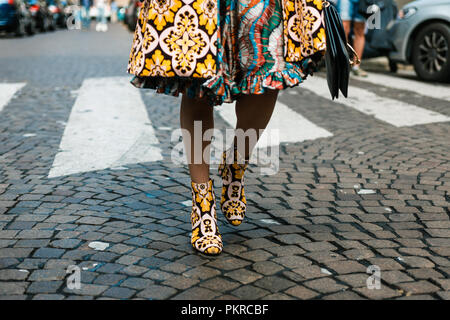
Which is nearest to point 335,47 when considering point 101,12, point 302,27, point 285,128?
point 302,27

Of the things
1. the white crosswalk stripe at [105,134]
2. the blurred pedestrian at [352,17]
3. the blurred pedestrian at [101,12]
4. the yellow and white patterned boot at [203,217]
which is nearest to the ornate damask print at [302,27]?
the yellow and white patterned boot at [203,217]

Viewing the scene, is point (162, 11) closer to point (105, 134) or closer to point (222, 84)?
point (222, 84)

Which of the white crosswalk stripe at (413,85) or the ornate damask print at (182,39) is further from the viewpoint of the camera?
the white crosswalk stripe at (413,85)

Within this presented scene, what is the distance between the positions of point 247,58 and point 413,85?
5.68 metres

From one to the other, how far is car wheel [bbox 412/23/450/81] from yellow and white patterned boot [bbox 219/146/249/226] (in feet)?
18.1

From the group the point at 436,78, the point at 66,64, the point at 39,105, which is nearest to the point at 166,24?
the point at 39,105

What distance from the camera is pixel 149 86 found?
99.7 inches

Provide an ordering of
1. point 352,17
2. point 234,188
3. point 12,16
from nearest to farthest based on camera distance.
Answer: point 234,188 < point 352,17 < point 12,16

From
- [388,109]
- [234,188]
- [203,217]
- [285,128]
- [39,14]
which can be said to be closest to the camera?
[203,217]

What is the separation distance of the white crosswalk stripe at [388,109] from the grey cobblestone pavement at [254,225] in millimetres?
417

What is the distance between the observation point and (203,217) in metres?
2.65

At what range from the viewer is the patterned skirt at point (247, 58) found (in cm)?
247

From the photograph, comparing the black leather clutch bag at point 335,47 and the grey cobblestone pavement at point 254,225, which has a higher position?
the black leather clutch bag at point 335,47

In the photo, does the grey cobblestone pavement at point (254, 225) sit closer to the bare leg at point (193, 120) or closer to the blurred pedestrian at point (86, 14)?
the bare leg at point (193, 120)
